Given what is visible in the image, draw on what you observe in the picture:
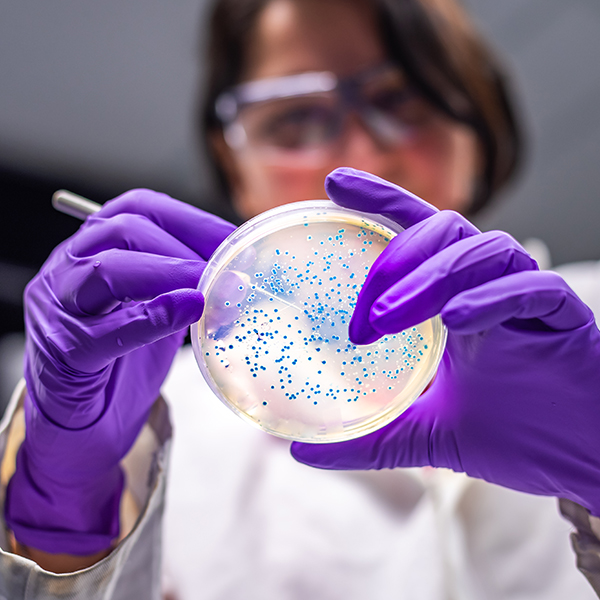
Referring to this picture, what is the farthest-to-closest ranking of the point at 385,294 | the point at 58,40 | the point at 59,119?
1. the point at 59,119
2. the point at 58,40
3. the point at 385,294

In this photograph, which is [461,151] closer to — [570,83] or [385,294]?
[385,294]

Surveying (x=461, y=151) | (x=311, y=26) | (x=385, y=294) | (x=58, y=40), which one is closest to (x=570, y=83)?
(x=461, y=151)

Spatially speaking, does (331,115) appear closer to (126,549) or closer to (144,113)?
(126,549)

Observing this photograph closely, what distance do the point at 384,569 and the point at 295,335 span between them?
0.60 metres

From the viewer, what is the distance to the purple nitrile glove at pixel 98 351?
608 mm

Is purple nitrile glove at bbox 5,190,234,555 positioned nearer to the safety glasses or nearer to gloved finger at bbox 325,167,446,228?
gloved finger at bbox 325,167,446,228

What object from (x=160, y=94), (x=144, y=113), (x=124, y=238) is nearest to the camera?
(x=124, y=238)

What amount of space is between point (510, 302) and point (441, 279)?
7 centimetres

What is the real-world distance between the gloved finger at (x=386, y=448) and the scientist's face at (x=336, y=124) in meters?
0.67

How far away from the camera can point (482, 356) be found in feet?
2.03

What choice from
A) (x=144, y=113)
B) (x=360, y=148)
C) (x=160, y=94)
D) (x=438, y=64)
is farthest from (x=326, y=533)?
(x=144, y=113)

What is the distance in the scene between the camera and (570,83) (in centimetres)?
245

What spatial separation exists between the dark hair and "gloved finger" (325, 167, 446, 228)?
71cm

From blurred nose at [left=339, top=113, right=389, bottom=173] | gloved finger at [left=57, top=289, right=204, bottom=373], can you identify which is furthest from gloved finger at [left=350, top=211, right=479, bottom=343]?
blurred nose at [left=339, top=113, right=389, bottom=173]
